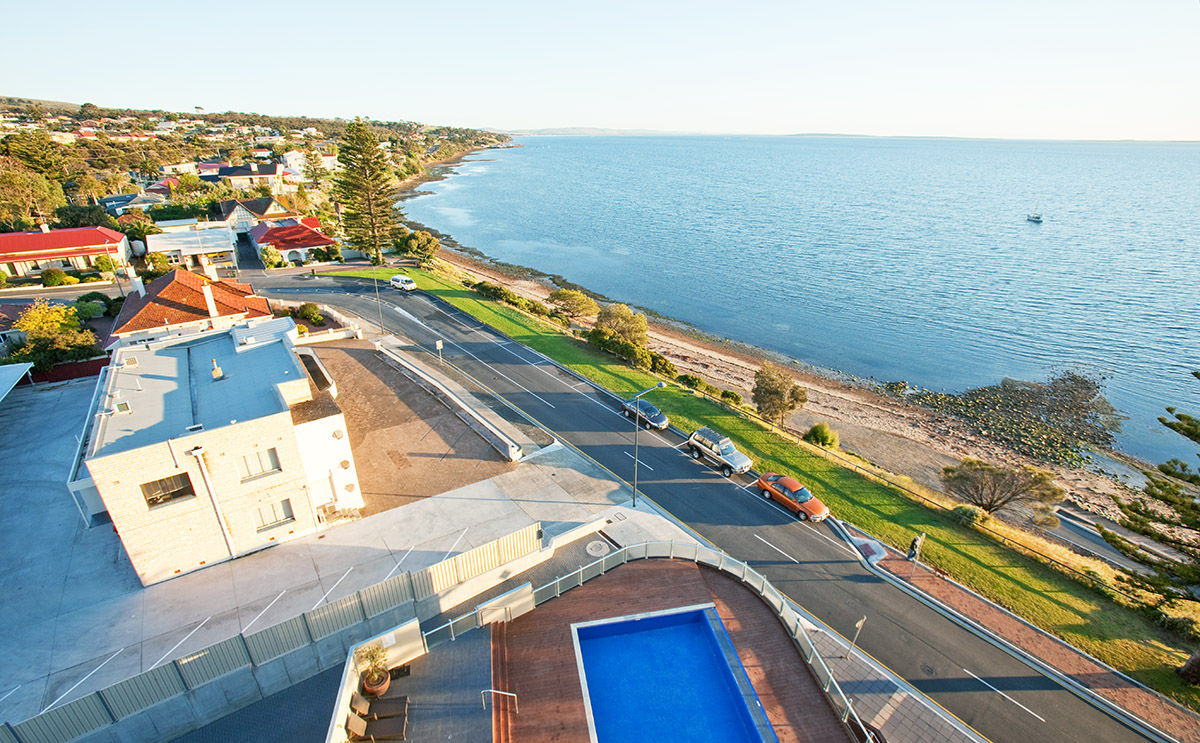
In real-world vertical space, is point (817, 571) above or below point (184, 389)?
below

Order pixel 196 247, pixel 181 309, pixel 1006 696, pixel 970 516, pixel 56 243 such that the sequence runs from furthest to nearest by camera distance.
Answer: pixel 196 247 → pixel 56 243 → pixel 181 309 → pixel 970 516 → pixel 1006 696

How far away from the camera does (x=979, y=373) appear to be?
170ft

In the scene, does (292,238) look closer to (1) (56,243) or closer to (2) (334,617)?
(1) (56,243)

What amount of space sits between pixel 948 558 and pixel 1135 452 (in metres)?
32.1

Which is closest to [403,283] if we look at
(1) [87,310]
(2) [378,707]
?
(1) [87,310]

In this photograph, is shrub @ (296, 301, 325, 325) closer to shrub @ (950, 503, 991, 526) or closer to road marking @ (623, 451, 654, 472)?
road marking @ (623, 451, 654, 472)

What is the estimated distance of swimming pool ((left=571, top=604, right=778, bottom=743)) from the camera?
1183 centimetres

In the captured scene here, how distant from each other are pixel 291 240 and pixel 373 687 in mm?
67522

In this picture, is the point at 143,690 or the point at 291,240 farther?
the point at 291,240

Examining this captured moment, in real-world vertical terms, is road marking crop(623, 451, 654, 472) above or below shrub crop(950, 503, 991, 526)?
below

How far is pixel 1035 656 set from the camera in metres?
18.3

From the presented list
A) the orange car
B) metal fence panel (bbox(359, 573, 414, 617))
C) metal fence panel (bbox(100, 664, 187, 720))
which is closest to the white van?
the orange car

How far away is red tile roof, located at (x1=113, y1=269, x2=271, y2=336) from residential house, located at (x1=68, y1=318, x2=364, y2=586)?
1179cm

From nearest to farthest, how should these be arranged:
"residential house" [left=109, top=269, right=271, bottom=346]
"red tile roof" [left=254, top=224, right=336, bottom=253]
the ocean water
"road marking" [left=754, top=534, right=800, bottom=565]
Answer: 1. "road marking" [left=754, top=534, right=800, bottom=565]
2. "residential house" [left=109, top=269, right=271, bottom=346]
3. the ocean water
4. "red tile roof" [left=254, top=224, right=336, bottom=253]
